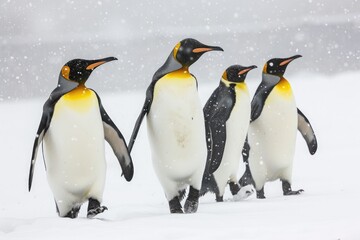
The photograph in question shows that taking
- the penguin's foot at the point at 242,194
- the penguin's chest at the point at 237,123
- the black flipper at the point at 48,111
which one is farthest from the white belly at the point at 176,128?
the penguin's foot at the point at 242,194

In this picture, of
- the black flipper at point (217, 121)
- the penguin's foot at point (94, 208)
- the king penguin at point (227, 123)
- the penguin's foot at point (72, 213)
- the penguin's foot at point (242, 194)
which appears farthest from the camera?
the penguin's foot at point (242, 194)

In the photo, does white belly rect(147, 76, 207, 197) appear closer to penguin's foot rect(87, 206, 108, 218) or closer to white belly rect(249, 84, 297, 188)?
A: penguin's foot rect(87, 206, 108, 218)

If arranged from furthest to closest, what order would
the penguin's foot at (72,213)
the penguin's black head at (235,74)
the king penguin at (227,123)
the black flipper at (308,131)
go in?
the black flipper at (308,131)
the penguin's black head at (235,74)
the king penguin at (227,123)
the penguin's foot at (72,213)

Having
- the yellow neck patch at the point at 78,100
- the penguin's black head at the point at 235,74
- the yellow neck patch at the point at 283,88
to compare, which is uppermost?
the penguin's black head at the point at 235,74

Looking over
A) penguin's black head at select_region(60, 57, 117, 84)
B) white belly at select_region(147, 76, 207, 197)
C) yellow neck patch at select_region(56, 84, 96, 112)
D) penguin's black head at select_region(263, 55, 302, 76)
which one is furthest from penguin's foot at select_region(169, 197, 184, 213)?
penguin's black head at select_region(263, 55, 302, 76)

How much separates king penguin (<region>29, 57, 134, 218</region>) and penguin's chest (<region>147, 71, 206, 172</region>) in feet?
1.19

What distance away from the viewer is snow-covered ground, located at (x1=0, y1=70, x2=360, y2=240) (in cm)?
322

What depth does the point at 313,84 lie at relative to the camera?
16562 millimetres

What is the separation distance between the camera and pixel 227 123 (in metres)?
4.80

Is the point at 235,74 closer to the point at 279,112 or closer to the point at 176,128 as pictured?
the point at 279,112

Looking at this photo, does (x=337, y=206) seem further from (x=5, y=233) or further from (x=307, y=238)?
(x=5, y=233)

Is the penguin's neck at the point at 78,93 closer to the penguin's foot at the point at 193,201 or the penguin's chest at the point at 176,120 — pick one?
the penguin's chest at the point at 176,120

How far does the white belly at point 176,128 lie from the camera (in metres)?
4.06

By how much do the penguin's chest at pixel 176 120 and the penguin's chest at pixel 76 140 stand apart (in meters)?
0.38
